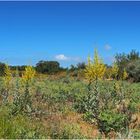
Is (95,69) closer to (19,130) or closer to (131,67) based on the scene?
(19,130)

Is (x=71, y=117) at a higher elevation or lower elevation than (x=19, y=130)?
higher

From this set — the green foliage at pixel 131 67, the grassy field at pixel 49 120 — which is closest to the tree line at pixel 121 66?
the green foliage at pixel 131 67

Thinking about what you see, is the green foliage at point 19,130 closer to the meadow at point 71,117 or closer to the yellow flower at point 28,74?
the meadow at point 71,117

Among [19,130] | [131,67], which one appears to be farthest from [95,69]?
[131,67]

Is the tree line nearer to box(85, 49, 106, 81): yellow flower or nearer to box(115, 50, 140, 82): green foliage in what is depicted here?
box(115, 50, 140, 82): green foliage

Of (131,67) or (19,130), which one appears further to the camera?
(131,67)

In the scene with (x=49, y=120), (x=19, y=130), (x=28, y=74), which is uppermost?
(x=28, y=74)

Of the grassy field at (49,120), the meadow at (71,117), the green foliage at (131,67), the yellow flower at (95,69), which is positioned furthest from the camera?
the green foliage at (131,67)

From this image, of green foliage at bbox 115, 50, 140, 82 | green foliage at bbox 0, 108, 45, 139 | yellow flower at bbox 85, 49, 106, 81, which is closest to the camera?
green foliage at bbox 0, 108, 45, 139

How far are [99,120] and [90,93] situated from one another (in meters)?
2.53

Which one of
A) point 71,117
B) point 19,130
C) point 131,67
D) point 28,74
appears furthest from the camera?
point 131,67

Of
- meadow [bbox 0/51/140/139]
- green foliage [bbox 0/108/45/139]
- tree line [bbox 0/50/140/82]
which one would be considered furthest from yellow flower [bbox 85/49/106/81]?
tree line [bbox 0/50/140/82]

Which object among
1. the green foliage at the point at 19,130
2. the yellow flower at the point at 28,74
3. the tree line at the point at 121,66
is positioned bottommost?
the green foliage at the point at 19,130

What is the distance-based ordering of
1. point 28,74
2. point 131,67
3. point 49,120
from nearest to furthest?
1. point 49,120
2. point 28,74
3. point 131,67
